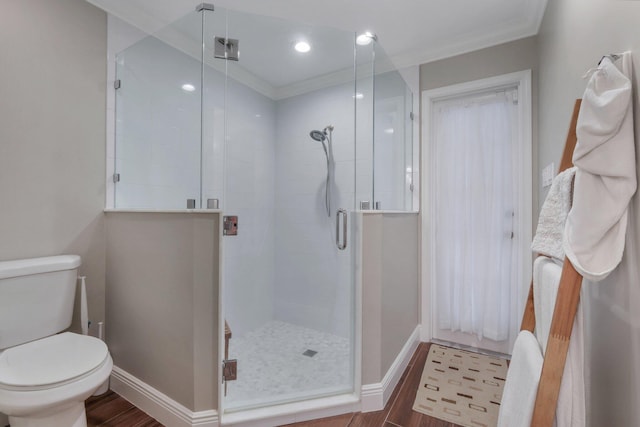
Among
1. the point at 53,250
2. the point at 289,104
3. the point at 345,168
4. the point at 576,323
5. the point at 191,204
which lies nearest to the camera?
the point at 576,323

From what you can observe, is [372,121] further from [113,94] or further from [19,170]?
[19,170]

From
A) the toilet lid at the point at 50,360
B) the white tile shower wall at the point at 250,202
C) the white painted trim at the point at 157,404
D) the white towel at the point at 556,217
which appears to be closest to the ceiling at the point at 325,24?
the white tile shower wall at the point at 250,202

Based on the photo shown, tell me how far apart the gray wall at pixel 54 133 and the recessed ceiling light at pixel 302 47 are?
1.22 m

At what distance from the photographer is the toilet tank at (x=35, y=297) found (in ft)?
4.66

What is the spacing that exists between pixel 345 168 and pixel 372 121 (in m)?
0.44

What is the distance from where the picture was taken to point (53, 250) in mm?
1707

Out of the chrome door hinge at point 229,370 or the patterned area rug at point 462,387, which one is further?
the patterned area rug at point 462,387

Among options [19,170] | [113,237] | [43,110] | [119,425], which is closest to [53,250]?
[113,237]

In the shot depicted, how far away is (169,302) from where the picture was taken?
5.14ft

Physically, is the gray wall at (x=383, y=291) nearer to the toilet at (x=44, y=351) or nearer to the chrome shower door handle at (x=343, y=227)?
the chrome shower door handle at (x=343, y=227)

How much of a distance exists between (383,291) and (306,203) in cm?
100

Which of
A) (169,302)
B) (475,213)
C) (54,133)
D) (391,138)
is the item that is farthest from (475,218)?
(54,133)

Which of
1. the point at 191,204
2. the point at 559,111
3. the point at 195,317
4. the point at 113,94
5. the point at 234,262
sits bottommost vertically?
the point at 195,317

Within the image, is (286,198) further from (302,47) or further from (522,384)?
(522,384)
